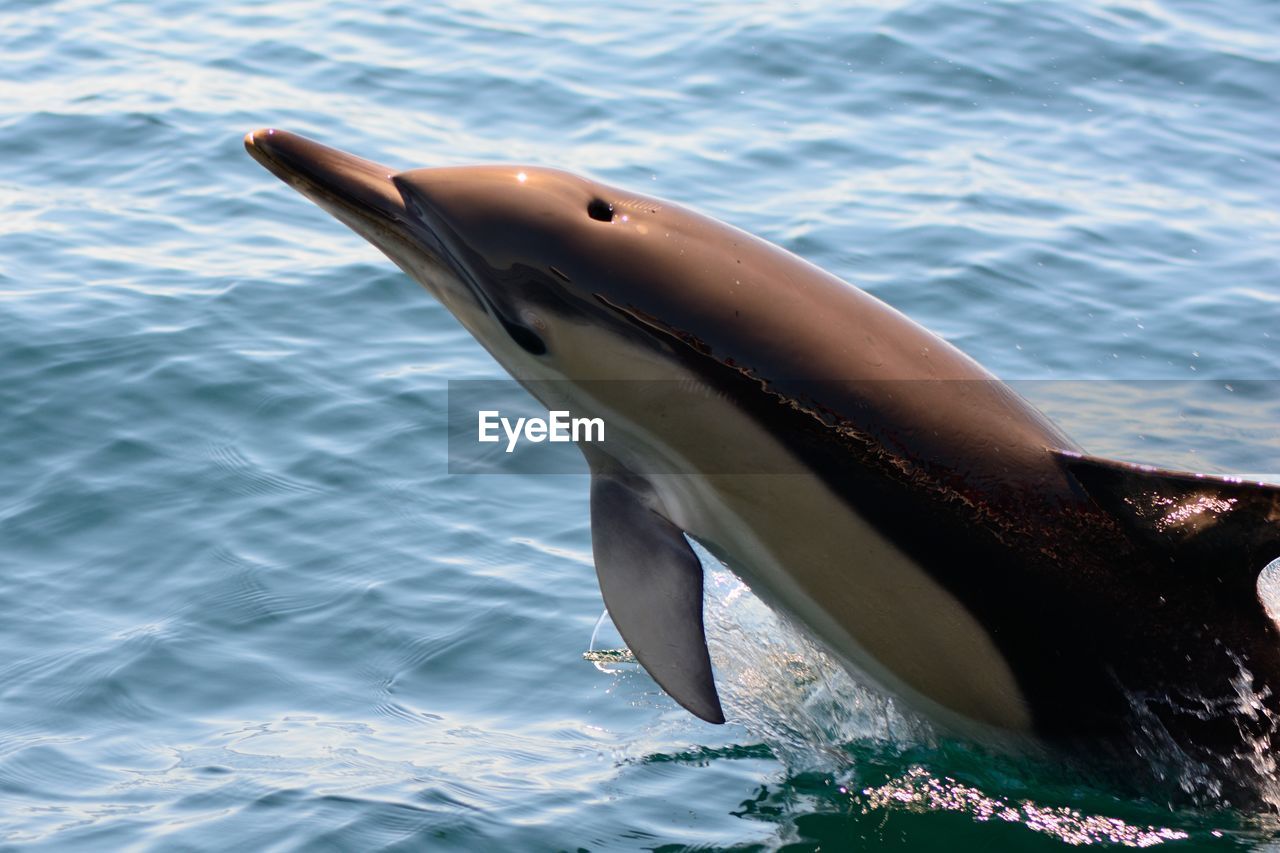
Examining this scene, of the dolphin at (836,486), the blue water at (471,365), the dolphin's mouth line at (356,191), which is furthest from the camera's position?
the blue water at (471,365)

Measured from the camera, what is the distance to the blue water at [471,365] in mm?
5590

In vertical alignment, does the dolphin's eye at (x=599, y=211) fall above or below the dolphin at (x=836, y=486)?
above

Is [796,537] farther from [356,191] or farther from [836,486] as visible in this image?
[356,191]

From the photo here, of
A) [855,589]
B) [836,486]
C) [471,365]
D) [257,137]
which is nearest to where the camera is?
[836,486]

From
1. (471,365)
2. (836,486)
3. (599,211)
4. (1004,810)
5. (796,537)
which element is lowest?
(1004,810)

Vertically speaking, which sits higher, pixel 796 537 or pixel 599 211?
pixel 599 211

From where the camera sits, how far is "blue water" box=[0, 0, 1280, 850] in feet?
18.3

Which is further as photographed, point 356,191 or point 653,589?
point 356,191

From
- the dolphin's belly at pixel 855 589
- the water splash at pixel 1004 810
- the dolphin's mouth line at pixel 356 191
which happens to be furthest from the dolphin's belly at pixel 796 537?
the dolphin's mouth line at pixel 356 191

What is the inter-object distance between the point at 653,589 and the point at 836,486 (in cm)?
67

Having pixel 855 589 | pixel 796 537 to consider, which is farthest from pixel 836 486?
pixel 855 589

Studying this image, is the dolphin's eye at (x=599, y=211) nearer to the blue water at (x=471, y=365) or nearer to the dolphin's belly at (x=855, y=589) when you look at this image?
the dolphin's belly at (x=855, y=589)

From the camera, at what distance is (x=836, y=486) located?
5.09 metres

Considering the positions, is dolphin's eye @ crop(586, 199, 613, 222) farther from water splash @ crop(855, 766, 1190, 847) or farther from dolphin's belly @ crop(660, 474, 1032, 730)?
water splash @ crop(855, 766, 1190, 847)
